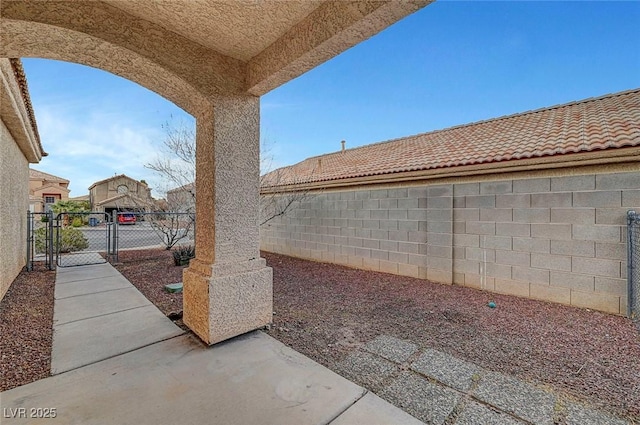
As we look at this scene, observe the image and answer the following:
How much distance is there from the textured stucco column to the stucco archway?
1 centimetres

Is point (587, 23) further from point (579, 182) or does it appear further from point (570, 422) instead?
point (570, 422)

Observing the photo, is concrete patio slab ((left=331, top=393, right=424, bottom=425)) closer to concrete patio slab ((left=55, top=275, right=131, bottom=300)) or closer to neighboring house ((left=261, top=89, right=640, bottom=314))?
neighboring house ((left=261, top=89, right=640, bottom=314))

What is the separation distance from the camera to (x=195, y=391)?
2.25 metres

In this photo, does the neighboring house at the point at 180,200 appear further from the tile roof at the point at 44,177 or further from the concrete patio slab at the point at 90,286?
the tile roof at the point at 44,177

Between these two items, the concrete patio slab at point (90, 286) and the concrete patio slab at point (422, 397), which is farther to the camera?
the concrete patio slab at point (90, 286)

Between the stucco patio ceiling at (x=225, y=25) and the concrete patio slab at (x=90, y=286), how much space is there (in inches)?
166

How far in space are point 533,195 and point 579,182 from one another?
2.05 feet

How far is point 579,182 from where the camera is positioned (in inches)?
177

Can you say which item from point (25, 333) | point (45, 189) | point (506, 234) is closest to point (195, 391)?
point (25, 333)

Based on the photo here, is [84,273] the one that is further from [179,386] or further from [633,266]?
[633,266]

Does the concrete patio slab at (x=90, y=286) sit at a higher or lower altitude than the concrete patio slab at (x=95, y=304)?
higher

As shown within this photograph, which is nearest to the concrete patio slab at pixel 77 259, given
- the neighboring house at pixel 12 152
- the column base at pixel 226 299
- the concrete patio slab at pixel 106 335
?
the neighboring house at pixel 12 152

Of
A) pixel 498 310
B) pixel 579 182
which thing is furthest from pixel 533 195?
pixel 498 310

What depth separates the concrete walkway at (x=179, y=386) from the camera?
1963 mm
